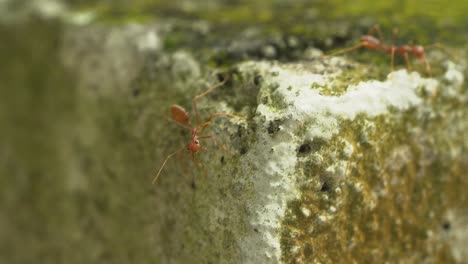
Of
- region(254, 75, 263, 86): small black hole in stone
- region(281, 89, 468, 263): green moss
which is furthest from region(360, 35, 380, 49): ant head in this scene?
region(254, 75, 263, 86): small black hole in stone

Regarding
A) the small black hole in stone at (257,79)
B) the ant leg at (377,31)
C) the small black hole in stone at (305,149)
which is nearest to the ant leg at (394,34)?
the ant leg at (377,31)

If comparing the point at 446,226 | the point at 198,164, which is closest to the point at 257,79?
the point at 198,164

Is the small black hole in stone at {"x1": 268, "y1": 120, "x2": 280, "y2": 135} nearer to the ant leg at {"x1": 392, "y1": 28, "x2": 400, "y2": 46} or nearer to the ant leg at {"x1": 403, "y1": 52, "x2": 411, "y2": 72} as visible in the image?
the ant leg at {"x1": 403, "y1": 52, "x2": 411, "y2": 72}

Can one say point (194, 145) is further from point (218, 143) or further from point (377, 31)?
point (377, 31)

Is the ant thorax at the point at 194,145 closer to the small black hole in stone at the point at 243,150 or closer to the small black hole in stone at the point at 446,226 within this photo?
the small black hole in stone at the point at 243,150

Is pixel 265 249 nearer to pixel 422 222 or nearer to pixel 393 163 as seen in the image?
pixel 393 163

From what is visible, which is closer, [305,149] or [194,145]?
[305,149]

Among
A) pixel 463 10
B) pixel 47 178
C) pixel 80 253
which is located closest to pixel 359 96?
pixel 463 10

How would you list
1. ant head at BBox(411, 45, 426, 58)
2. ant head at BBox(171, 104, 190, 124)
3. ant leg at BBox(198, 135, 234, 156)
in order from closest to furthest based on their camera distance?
1. ant leg at BBox(198, 135, 234, 156)
2. ant head at BBox(171, 104, 190, 124)
3. ant head at BBox(411, 45, 426, 58)
